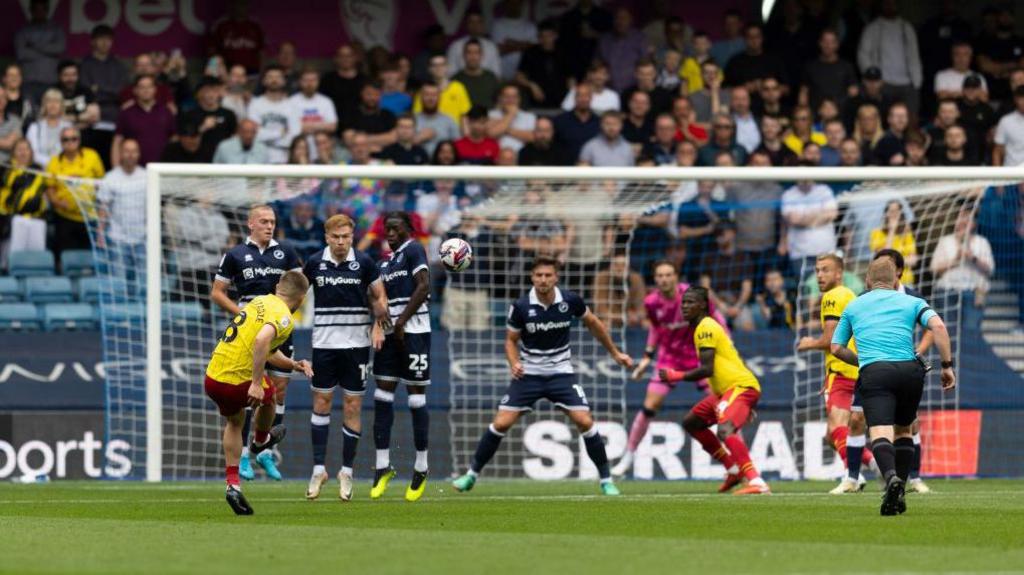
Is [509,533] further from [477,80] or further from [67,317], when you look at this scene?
[477,80]

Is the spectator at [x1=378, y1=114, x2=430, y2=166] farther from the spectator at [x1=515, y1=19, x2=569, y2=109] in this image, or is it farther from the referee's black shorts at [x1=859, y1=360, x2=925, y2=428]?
the referee's black shorts at [x1=859, y1=360, x2=925, y2=428]

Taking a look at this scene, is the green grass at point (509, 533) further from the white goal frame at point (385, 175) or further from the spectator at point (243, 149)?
the spectator at point (243, 149)

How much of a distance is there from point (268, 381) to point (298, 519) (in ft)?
10.8

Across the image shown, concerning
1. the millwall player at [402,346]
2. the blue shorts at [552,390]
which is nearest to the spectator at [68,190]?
the millwall player at [402,346]

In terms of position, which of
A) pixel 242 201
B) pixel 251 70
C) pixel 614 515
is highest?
pixel 251 70

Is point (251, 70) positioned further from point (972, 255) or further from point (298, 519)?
point (298, 519)

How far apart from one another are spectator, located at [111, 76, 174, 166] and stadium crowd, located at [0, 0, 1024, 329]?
24 mm

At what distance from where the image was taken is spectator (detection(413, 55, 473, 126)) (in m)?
23.9

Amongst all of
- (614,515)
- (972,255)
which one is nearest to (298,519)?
(614,515)

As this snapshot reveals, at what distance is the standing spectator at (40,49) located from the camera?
24.0 m

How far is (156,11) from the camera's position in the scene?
2584 centimetres

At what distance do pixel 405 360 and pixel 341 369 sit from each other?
0.54 m

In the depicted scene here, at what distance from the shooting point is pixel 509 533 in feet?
38.1

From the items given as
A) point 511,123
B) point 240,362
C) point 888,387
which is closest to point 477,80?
point 511,123
